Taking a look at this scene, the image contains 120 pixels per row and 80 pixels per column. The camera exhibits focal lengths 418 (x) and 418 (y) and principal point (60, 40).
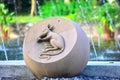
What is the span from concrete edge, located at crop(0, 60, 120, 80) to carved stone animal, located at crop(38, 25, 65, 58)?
2.39 feet

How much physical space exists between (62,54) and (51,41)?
35 centimetres

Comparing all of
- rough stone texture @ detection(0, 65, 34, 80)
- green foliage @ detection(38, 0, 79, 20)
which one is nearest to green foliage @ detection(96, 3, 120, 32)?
green foliage @ detection(38, 0, 79, 20)

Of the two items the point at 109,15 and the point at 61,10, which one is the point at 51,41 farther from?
the point at 61,10

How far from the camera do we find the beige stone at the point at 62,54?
20.2 feet

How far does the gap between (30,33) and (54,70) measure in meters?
0.82

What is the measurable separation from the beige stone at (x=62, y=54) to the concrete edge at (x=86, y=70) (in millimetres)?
522

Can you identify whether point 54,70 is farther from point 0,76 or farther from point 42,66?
point 0,76

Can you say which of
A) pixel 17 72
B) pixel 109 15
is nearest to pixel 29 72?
pixel 17 72

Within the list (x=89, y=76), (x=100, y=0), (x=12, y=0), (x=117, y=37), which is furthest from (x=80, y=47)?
(x=12, y=0)

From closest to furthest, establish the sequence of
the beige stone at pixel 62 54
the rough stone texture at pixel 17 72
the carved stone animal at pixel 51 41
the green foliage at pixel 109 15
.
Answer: the beige stone at pixel 62 54 < the carved stone animal at pixel 51 41 < the rough stone texture at pixel 17 72 < the green foliage at pixel 109 15

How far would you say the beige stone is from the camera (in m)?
6.16

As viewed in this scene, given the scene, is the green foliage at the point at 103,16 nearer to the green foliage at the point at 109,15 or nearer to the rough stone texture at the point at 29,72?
the green foliage at the point at 109,15

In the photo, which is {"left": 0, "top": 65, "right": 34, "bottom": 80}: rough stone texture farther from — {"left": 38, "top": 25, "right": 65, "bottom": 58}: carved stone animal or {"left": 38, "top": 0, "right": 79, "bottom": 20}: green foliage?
{"left": 38, "top": 0, "right": 79, "bottom": 20}: green foliage

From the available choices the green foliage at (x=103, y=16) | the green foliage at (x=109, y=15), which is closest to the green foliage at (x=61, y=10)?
the green foliage at (x=103, y=16)
